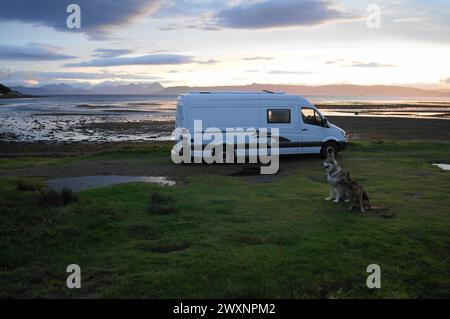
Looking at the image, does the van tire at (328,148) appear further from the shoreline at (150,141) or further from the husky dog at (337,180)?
the shoreline at (150,141)

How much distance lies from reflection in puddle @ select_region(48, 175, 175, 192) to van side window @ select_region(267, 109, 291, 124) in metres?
6.29

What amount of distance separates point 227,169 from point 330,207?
7.36 m

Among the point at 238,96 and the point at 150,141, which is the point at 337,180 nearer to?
the point at 238,96

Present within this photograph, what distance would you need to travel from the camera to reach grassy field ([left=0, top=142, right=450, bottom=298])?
6211 mm

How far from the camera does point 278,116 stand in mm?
19469

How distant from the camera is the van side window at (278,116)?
1933 centimetres

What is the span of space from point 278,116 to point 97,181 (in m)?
8.73

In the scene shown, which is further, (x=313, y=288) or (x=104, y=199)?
(x=104, y=199)

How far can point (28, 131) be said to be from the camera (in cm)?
3900

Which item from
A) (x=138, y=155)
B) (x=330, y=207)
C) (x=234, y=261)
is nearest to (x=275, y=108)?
(x=138, y=155)

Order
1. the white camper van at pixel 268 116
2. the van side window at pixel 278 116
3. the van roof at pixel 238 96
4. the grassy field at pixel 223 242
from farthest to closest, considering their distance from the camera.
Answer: the van side window at pixel 278 116
the van roof at pixel 238 96
the white camper van at pixel 268 116
the grassy field at pixel 223 242

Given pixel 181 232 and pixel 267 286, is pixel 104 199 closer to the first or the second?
pixel 181 232

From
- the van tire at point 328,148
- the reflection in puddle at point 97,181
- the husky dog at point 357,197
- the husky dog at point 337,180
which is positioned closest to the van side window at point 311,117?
the van tire at point 328,148

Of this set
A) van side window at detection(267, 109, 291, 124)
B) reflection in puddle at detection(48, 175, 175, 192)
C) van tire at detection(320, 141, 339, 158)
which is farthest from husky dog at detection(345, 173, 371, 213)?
van tire at detection(320, 141, 339, 158)
